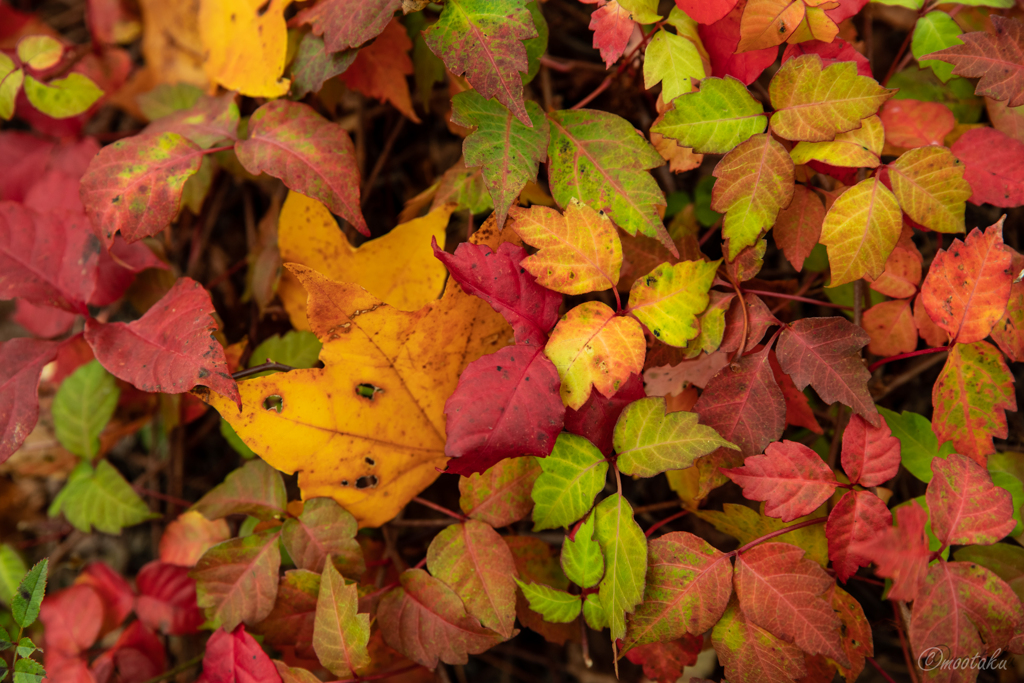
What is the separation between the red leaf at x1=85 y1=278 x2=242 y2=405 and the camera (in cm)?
96

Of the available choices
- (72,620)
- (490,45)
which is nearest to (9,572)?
(72,620)

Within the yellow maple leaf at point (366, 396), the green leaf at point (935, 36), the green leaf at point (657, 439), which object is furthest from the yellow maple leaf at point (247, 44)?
the green leaf at point (935, 36)

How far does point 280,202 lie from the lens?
1.47 meters

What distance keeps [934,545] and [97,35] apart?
232 centimetres

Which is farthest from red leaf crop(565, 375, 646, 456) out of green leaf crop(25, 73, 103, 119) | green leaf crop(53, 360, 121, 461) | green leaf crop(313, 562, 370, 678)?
green leaf crop(25, 73, 103, 119)

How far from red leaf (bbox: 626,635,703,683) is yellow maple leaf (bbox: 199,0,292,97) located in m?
1.19

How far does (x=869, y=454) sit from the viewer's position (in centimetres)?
90

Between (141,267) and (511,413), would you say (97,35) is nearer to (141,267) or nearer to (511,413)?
(141,267)

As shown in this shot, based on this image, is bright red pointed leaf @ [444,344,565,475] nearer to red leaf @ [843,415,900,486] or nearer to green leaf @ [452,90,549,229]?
green leaf @ [452,90,549,229]

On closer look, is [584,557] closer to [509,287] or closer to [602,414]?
[602,414]

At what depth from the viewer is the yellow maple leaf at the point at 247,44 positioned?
3.70ft

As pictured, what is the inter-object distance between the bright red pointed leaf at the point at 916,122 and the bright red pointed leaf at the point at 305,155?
0.91 metres

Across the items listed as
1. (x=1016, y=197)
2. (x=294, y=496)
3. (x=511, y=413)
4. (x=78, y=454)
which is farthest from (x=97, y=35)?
(x=1016, y=197)

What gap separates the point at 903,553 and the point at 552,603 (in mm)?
488
